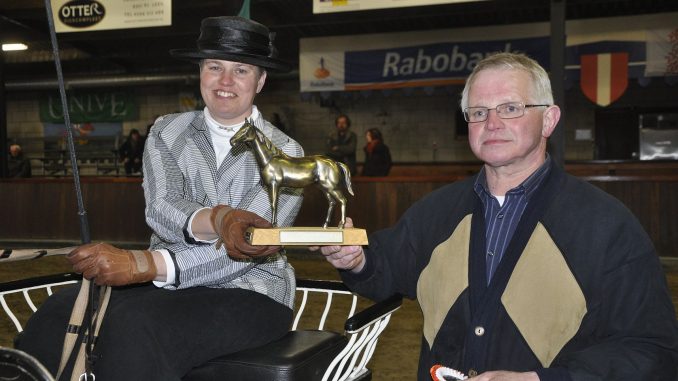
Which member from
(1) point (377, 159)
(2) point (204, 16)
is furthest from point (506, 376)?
(2) point (204, 16)

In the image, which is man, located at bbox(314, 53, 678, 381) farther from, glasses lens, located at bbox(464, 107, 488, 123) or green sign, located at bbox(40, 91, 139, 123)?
green sign, located at bbox(40, 91, 139, 123)

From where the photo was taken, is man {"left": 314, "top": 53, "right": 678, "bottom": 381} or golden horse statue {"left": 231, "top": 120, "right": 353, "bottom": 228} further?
golden horse statue {"left": 231, "top": 120, "right": 353, "bottom": 228}

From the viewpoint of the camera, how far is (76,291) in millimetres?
1821

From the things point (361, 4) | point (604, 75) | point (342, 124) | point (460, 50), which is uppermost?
point (361, 4)

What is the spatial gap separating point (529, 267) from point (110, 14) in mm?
8034

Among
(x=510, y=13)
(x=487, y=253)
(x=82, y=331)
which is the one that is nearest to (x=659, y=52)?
(x=510, y=13)

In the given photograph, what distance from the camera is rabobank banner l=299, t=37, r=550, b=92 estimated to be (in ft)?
31.3

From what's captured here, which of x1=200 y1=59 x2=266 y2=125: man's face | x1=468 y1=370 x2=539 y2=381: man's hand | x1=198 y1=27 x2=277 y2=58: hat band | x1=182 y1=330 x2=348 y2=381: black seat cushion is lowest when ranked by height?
x1=182 y1=330 x2=348 y2=381: black seat cushion

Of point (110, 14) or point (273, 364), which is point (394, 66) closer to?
point (110, 14)

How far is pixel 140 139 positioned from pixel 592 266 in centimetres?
1139

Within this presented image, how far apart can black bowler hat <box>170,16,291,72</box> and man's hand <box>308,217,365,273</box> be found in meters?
0.53

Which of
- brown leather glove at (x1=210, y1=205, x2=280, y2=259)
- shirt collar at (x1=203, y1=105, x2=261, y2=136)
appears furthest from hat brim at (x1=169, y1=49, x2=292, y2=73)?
brown leather glove at (x1=210, y1=205, x2=280, y2=259)

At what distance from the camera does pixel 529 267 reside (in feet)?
5.17

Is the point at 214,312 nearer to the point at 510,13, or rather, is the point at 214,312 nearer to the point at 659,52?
the point at 659,52
